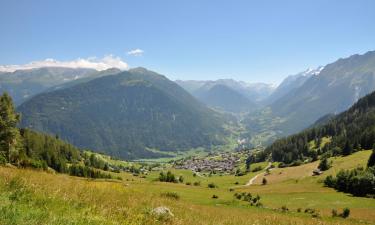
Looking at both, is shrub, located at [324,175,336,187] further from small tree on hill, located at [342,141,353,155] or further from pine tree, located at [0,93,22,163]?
pine tree, located at [0,93,22,163]

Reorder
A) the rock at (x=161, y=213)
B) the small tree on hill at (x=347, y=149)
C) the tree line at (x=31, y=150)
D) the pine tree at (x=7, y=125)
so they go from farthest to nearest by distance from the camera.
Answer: the small tree on hill at (x=347, y=149), the pine tree at (x=7, y=125), the tree line at (x=31, y=150), the rock at (x=161, y=213)

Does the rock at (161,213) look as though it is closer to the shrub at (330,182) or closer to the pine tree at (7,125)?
the pine tree at (7,125)

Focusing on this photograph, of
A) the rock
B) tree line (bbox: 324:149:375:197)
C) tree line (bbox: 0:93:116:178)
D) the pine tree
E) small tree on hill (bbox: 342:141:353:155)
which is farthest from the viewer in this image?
small tree on hill (bbox: 342:141:353:155)

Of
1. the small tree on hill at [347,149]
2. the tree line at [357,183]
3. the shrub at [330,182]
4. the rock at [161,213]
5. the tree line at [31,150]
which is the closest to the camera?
the rock at [161,213]

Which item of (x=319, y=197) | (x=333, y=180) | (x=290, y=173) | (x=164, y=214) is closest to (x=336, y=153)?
(x=290, y=173)

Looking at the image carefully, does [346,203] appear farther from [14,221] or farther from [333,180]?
[14,221]

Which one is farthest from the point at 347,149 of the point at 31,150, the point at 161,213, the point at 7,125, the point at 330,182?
the point at 161,213

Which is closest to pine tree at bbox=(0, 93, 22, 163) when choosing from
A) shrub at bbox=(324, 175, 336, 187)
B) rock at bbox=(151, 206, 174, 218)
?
rock at bbox=(151, 206, 174, 218)

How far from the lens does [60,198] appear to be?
42.8 feet

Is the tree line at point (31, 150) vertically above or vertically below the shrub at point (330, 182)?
above

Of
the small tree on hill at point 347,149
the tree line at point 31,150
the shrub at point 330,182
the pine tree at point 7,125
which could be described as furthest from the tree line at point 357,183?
the pine tree at point 7,125

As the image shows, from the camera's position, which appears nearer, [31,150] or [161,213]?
[161,213]

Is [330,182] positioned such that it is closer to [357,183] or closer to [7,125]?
[357,183]

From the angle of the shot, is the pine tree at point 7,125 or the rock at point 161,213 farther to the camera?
the pine tree at point 7,125
